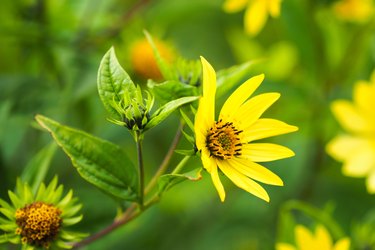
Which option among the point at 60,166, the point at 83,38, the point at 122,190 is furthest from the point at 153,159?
the point at 122,190

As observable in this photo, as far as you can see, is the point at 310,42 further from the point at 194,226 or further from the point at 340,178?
the point at 194,226

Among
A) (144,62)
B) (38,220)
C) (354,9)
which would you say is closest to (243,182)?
(38,220)

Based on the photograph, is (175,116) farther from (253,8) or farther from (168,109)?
(168,109)

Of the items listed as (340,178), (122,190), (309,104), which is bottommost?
(340,178)

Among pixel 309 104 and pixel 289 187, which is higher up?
pixel 309 104

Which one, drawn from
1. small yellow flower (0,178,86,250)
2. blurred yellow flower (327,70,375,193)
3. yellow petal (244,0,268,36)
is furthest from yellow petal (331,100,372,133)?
yellow petal (244,0,268,36)

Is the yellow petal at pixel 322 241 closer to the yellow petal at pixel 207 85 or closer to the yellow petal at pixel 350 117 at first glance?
the yellow petal at pixel 350 117

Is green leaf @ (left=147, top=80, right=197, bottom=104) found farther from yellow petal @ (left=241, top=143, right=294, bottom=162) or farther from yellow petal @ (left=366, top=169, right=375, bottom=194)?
yellow petal @ (left=366, top=169, right=375, bottom=194)
